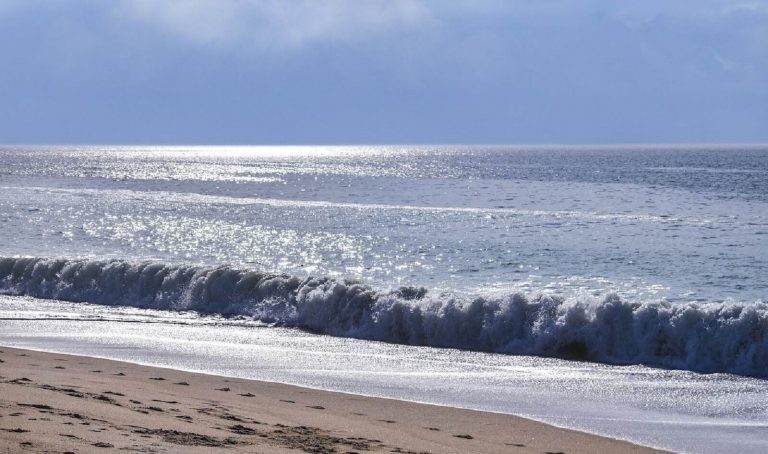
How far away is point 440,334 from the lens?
21125 mm

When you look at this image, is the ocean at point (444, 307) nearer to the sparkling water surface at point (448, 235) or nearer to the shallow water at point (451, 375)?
the shallow water at point (451, 375)

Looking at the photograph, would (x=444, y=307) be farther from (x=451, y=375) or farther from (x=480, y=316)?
(x=451, y=375)

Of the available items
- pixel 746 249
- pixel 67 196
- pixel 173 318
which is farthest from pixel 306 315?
pixel 67 196

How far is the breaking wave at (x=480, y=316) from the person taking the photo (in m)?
18.7

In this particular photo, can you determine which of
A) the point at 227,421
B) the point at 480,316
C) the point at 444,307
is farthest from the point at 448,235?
the point at 227,421

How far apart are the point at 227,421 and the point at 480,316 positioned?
10701 mm

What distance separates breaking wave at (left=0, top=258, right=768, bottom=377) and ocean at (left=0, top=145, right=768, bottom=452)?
0.15 feet

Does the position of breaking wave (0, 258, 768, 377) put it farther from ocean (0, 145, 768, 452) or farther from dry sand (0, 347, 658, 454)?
dry sand (0, 347, 658, 454)

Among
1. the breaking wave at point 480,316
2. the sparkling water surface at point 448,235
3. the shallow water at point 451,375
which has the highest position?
the sparkling water surface at point 448,235

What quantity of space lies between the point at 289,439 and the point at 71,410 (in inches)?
97.0

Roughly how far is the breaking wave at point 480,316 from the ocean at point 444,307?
0.04m

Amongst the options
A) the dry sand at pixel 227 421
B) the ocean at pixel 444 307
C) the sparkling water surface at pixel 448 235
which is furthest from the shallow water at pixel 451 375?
the sparkling water surface at pixel 448 235

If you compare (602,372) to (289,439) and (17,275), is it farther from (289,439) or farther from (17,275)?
(17,275)

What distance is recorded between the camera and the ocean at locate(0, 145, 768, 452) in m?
15.3
